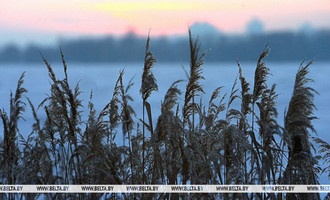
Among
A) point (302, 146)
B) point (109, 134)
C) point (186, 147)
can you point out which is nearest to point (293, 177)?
point (302, 146)

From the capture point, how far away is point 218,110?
5281 mm

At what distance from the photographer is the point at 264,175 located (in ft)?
14.9

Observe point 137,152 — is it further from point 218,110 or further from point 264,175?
point 264,175

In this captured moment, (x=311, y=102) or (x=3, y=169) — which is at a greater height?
(x=311, y=102)

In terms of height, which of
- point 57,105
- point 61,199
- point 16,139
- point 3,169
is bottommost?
point 61,199

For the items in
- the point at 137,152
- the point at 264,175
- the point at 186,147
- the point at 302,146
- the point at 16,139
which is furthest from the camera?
the point at 137,152

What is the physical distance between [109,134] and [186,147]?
1.31m

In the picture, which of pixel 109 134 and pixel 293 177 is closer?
pixel 293 177

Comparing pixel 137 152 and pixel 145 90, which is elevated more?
pixel 145 90

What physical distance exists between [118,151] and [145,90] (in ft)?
2.58

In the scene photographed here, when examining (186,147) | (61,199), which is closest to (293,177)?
(186,147)

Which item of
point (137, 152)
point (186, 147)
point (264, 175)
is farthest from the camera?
point (137, 152)

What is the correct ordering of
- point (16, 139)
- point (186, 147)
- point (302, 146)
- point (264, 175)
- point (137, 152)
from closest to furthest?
point (186, 147)
point (302, 146)
point (264, 175)
point (16, 139)
point (137, 152)

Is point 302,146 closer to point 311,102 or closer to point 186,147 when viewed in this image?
point 311,102
